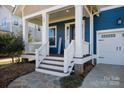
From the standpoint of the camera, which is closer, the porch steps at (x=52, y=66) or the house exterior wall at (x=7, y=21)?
the porch steps at (x=52, y=66)

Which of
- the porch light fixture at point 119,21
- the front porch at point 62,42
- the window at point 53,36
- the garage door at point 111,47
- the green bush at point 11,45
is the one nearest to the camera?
the front porch at point 62,42

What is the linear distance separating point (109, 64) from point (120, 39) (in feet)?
6.47

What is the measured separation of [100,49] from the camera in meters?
10.6

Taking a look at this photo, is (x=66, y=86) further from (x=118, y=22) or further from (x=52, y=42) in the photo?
(x=52, y=42)

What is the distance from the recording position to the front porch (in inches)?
284

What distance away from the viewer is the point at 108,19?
33.0ft

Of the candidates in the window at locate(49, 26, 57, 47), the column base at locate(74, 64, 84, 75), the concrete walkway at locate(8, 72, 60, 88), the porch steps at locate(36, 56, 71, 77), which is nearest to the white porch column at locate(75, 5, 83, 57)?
the column base at locate(74, 64, 84, 75)

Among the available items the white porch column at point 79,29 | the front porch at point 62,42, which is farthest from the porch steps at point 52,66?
the white porch column at point 79,29

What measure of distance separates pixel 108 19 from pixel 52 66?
5543mm

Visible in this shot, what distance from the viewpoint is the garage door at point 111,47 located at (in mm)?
9789

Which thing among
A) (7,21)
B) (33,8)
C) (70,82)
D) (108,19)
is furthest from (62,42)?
(7,21)

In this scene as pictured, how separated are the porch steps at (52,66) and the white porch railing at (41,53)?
215 mm

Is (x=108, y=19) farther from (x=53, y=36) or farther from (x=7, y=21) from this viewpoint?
(x=7, y=21)

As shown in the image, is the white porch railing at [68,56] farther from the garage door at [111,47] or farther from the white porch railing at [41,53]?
the garage door at [111,47]
